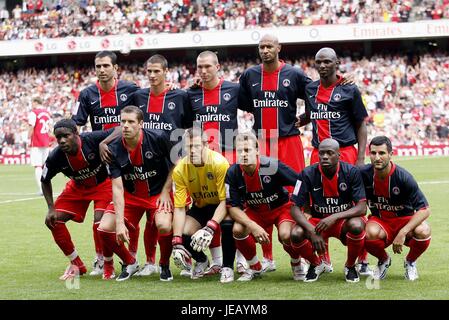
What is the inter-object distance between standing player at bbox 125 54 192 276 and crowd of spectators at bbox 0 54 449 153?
22.1 meters

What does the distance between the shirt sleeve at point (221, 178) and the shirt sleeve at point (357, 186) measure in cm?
128

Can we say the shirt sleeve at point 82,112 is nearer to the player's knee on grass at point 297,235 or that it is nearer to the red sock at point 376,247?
the player's knee on grass at point 297,235

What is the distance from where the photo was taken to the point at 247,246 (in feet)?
28.5

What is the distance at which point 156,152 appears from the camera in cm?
898

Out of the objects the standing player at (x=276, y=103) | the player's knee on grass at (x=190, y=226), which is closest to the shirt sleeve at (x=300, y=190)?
the player's knee on grass at (x=190, y=226)

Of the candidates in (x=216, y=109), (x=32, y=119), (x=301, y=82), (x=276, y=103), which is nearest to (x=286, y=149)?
(x=276, y=103)

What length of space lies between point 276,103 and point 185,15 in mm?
31542

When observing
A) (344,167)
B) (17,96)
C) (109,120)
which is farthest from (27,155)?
(344,167)

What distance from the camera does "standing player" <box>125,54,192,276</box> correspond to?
944cm

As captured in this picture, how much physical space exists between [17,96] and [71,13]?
4.93 m

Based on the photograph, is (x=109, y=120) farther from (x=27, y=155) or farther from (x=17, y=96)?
(x=17, y=96)

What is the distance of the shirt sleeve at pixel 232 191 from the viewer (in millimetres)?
8570

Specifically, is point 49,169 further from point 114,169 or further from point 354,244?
point 354,244

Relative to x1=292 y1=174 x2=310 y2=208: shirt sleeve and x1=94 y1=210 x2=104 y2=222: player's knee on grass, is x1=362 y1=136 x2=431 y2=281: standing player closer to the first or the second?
x1=292 y1=174 x2=310 y2=208: shirt sleeve
